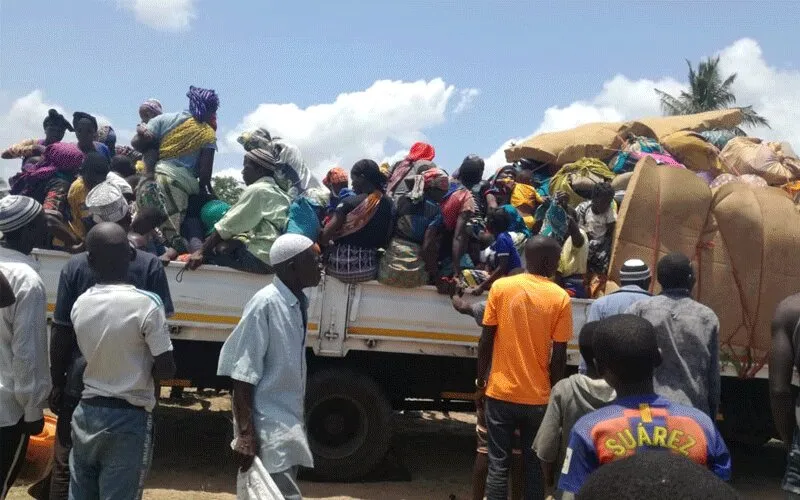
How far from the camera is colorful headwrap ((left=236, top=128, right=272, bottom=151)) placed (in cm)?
520

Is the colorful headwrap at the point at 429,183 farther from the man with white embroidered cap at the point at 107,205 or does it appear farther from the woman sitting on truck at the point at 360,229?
the man with white embroidered cap at the point at 107,205

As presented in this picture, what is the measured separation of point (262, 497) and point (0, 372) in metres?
1.17

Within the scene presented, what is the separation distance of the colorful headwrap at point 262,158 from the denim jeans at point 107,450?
2.57 meters

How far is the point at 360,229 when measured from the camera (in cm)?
498

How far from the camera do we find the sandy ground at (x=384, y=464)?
4.96 m

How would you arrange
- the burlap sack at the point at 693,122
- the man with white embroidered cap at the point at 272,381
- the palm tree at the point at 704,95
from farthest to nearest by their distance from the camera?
the palm tree at the point at 704,95
the burlap sack at the point at 693,122
the man with white embroidered cap at the point at 272,381

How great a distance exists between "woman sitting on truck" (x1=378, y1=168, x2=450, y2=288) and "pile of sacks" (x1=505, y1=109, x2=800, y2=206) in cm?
136

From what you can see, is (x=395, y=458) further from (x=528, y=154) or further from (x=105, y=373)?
(x=105, y=373)

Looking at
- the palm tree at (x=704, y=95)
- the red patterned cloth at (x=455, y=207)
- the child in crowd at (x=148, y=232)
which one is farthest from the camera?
the palm tree at (x=704, y=95)

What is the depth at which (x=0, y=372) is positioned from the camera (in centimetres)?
292

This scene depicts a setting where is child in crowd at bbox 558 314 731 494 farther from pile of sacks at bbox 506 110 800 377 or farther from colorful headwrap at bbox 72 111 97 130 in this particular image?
colorful headwrap at bbox 72 111 97 130

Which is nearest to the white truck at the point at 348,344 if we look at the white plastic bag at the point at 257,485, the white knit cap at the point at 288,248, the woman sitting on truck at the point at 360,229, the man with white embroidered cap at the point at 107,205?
the woman sitting on truck at the point at 360,229

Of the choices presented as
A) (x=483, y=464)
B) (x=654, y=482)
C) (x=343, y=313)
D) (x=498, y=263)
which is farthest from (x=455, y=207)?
(x=654, y=482)

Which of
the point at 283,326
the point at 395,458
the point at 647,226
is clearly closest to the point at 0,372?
the point at 283,326
